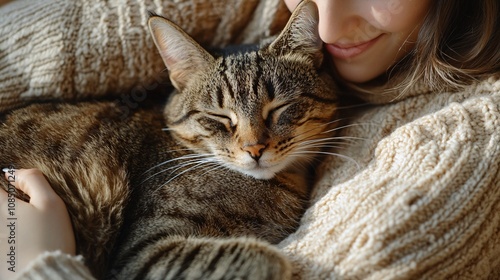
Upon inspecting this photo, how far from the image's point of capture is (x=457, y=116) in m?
1.30

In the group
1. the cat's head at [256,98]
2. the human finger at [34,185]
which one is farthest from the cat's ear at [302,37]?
the human finger at [34,185]

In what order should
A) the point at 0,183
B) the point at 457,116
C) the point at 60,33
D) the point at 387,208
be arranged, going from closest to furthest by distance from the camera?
the point at 387,208 → the point at 457,116 → the point at 0,183 → the point at 60,33

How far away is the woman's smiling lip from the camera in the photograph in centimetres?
150

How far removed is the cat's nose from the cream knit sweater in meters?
0.23

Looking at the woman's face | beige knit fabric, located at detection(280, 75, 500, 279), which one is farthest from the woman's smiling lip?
beige knit fabric, located at detection(280, 75, 500, 279)

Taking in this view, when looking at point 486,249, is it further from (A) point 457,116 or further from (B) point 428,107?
(B) point 428,107

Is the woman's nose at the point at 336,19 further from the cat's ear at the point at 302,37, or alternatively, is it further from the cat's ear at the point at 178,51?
the cat's ear at the point at 178,51

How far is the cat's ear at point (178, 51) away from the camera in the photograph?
1545mm

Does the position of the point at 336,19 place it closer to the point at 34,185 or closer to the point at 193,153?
the point at 193,153

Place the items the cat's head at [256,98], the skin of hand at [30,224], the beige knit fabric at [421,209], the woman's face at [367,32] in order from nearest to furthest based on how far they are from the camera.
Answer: the beige knit fabric at [421,209]
the skin of hand at [30,224]
the woman's face at [367,32]
the cat's head at [256,98]

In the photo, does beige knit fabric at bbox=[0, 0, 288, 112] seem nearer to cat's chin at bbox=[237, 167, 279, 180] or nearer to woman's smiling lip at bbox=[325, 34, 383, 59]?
woman's smiling lip at bbox=[325, 34, 383, 59]

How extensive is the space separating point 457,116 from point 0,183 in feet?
4.36

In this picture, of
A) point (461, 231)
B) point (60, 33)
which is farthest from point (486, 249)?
point (60, 33)

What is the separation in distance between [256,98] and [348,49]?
13.4 inches
